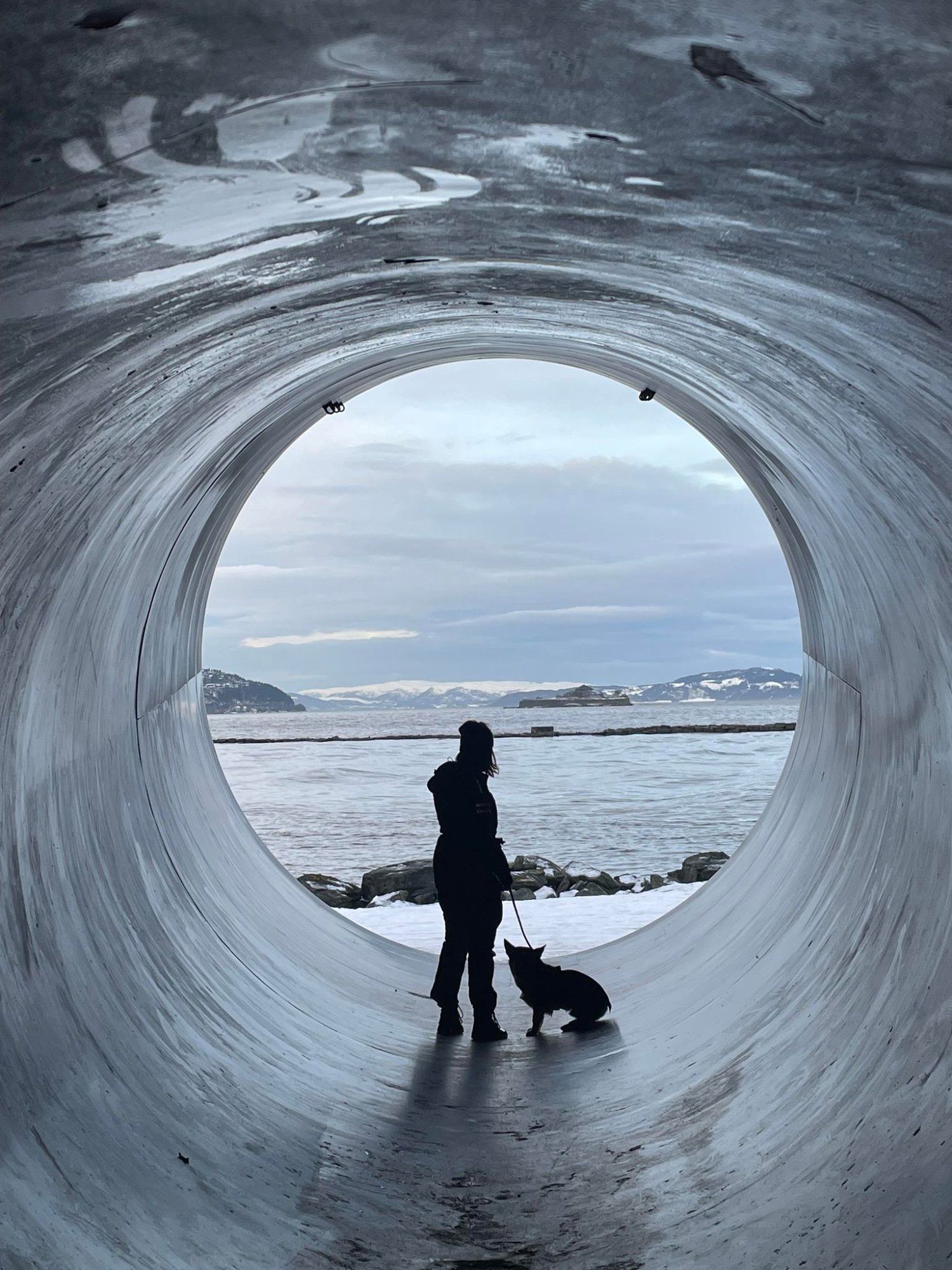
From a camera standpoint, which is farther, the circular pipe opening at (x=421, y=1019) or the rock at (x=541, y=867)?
the rock at (x=541, y=867)

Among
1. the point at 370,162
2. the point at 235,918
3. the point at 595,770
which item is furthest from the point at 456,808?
the point at 595,770

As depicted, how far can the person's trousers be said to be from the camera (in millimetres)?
5781

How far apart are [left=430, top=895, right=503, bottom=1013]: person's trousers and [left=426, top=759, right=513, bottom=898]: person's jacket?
0.09m

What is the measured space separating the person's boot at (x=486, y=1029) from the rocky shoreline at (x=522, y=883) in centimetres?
530

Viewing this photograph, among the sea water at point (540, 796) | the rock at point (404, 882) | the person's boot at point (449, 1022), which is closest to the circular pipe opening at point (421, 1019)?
the person's boot at point (449, 1022)

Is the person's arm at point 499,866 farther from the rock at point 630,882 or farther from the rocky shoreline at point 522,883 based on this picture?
the rock at point 630,882

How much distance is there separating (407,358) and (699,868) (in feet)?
25.3

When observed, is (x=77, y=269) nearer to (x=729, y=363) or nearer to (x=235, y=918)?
(x=729, y=363)

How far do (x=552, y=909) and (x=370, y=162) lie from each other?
898 cm

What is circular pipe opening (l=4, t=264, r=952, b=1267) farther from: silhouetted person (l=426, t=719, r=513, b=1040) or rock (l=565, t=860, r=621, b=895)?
rock (l=565, t=860, r=621, b=895)

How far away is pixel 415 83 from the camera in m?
1.92

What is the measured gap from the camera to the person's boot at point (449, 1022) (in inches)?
233

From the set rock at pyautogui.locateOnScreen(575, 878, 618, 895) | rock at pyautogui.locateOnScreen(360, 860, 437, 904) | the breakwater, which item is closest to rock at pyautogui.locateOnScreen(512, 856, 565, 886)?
rock at pyautogui.locateOnScreen(575, 878, 618, 895)

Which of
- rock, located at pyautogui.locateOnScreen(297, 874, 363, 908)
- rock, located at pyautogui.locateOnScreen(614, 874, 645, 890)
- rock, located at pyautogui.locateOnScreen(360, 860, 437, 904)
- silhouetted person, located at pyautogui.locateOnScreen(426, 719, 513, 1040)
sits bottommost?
rock, located at pyautogui.locateOnScreen(297, 874, 363, 908)
